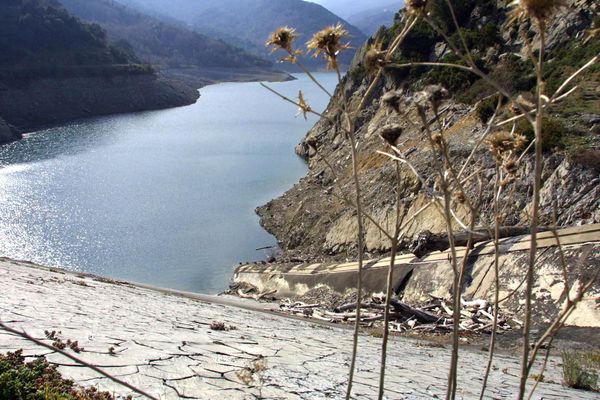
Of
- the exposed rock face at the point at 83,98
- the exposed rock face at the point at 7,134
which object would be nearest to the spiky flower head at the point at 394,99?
the exposed rock face at the point at 7,134

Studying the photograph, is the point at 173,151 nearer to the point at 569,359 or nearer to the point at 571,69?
the point at 571,69

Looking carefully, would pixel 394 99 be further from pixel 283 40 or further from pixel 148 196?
pixel 148 196

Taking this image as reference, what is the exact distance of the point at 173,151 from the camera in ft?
169

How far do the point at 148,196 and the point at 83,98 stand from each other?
2096 inches

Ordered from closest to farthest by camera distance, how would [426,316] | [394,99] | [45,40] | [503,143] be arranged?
[394,99] → [503,143] → [426,316] → [45,40]

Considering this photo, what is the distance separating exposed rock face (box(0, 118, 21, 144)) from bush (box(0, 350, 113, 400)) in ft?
198

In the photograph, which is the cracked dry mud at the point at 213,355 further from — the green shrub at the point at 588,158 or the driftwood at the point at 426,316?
the green shrub at the point at 588,158

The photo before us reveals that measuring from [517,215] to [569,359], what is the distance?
9.65 m

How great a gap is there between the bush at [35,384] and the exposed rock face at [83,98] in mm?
71421

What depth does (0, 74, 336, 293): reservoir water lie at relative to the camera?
82.1ft

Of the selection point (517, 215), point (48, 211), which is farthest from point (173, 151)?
point (517, 215)

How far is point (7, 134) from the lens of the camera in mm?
60281

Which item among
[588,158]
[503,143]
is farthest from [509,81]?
[503,143]

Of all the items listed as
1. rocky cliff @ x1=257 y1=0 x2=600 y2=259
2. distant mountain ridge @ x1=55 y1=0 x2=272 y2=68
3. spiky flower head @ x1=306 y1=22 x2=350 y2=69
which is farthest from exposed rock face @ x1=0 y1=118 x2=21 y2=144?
distant mountain ridge @ x1=55 y1=0 x2=272 y2=68
